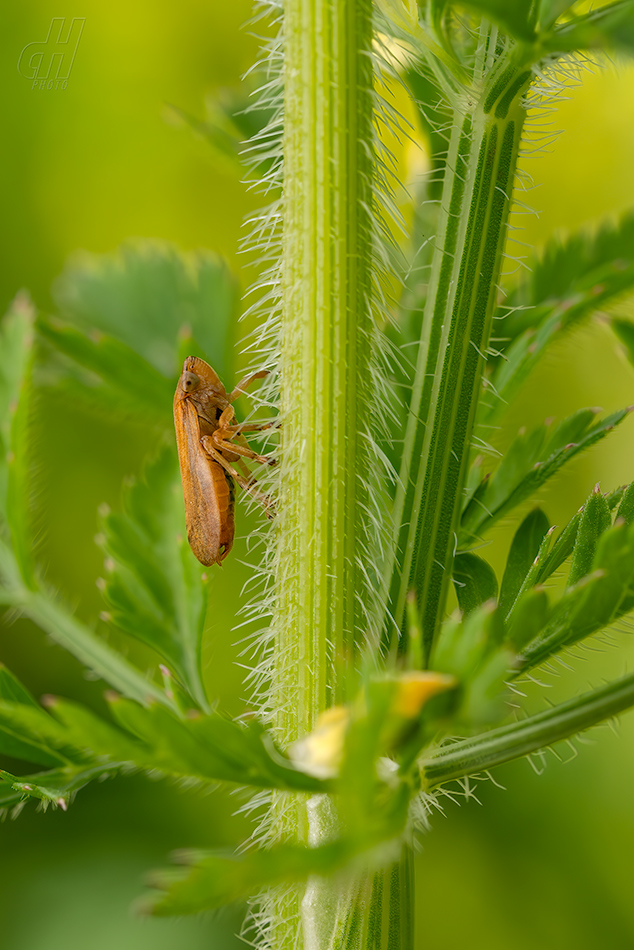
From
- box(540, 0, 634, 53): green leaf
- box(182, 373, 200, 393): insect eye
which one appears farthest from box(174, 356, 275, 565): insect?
box(540, 0, 634, 53): green leaf

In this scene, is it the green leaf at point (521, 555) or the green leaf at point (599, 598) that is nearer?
the green leaf at point (599, 598)

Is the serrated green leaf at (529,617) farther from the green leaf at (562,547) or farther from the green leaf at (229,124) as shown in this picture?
the green leaf at (229,124)

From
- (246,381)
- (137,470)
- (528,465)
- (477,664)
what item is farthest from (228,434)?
(137,470)

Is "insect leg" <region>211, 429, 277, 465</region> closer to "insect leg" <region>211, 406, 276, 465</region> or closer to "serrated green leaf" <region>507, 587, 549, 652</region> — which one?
"insect leg" <region>211, 406, 276, 465</region>

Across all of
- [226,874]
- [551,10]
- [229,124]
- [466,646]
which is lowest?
[226,874]

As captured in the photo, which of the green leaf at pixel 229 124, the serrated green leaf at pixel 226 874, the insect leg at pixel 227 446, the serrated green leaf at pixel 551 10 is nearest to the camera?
the serrated green leaf at pixel 226 874

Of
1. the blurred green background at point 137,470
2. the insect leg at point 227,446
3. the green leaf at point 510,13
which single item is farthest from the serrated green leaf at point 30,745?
the blurred green background at point 137,470

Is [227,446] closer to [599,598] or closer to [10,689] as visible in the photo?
[10,689]

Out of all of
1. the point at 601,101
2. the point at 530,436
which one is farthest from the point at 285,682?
the point at 601,101
